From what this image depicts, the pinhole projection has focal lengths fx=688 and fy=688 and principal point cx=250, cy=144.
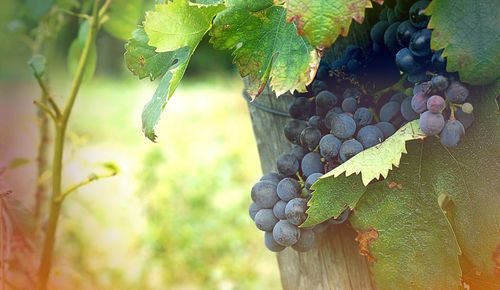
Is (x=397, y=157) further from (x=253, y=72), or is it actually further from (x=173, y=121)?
(x=173, y=121)

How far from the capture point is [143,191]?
3.42 m

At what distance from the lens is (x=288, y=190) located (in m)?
0.74

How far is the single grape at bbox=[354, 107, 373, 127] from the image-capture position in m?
0.73

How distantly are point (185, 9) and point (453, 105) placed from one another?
0.92 feet

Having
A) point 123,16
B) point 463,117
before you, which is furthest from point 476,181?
point 123,16

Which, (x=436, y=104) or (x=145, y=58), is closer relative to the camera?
(x=436, y=104)

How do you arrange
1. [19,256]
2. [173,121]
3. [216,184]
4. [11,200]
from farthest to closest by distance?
1. [173,121]
2. [216,184]
3. [19,256]
4. [11,200]

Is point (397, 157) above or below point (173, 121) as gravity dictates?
below

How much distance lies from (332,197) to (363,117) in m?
0.10

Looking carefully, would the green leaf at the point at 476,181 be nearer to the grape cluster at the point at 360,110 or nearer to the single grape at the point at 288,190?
the grape cluster at the point at 360,110

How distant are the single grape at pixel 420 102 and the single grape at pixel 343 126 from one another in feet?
0.24

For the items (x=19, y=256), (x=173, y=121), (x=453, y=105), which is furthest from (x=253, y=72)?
(x=173, y=121)

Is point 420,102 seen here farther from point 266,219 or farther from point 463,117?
point 266,219

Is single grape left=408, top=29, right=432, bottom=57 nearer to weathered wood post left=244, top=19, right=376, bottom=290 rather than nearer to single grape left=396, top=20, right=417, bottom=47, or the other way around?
single grape left=396, top=20, right=417, bottom=47
